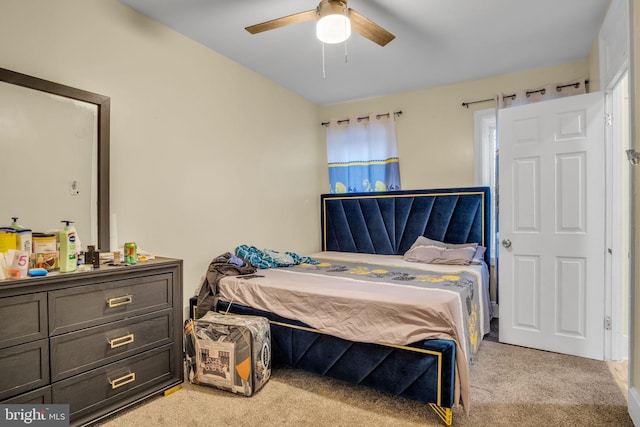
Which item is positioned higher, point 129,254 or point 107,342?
point 129,254

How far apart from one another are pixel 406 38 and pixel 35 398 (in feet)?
11.0

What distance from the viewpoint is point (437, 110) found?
4125mm

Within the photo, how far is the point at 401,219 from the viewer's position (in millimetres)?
4207

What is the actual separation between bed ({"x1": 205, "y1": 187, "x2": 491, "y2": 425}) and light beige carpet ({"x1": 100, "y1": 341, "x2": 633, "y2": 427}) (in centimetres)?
13

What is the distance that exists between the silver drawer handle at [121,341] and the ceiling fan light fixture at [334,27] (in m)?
2.08

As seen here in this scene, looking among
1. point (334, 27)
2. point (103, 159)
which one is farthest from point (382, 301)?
point (103, 159)

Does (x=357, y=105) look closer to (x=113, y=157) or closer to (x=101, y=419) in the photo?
(x=113, y=157)

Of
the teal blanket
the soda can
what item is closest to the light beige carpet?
the soda can

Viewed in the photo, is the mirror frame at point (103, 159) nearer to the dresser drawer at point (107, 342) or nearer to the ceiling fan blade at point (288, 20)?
the dresser drawer at point (107, 342)

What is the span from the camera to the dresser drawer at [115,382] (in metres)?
1.81

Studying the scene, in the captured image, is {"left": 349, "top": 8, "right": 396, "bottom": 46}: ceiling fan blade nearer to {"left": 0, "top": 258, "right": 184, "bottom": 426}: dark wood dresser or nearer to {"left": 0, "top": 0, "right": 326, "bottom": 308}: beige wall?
{"left": 0, "top": 0, "right": 326, "bottom": 308}: beige wall

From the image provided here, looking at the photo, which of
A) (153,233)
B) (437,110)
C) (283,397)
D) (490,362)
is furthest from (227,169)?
(490,362)

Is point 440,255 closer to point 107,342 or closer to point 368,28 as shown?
point 368,28

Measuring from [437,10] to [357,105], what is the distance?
2077 mm
